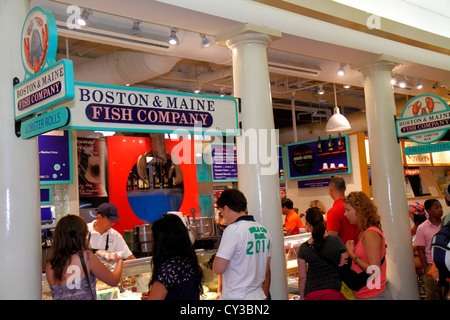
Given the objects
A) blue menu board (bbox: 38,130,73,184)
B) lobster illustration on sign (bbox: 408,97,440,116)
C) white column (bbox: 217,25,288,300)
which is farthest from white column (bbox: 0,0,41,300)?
lobster illustration on sign (bbox: 408,97,440,116)

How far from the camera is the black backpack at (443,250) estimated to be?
9.52 feet

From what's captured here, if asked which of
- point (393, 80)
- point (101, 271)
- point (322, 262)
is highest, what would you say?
point (393, 80)

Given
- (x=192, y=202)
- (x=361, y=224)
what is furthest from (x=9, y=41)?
(x=192, y=202)

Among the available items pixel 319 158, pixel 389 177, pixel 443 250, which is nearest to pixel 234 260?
pixel 443 250

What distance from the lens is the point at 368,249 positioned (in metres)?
3.59

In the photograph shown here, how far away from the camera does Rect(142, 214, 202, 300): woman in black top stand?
2.81m

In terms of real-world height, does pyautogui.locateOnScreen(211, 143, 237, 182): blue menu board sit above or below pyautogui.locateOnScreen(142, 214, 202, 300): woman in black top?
above

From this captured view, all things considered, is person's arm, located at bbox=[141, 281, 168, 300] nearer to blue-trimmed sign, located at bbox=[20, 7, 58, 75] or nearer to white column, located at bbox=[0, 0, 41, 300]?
white column, located at bbox=[0, 0, 41, 300]

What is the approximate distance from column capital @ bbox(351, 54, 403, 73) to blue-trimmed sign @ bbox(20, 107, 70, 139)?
4.22m

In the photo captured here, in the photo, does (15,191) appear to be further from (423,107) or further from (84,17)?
(423,107)

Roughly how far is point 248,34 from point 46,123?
2405 mm

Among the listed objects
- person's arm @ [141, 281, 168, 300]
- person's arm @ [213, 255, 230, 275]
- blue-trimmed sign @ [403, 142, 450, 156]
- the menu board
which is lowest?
person's arm @ [141, 281, 168, 300]

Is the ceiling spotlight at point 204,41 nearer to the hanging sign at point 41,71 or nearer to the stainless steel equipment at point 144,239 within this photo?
the stainless steel equipment at point 144,239

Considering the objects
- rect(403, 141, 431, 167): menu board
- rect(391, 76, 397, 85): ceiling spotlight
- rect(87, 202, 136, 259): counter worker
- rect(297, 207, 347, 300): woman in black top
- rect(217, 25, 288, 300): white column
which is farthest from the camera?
rect(403, 141, 431, 167): menu board
